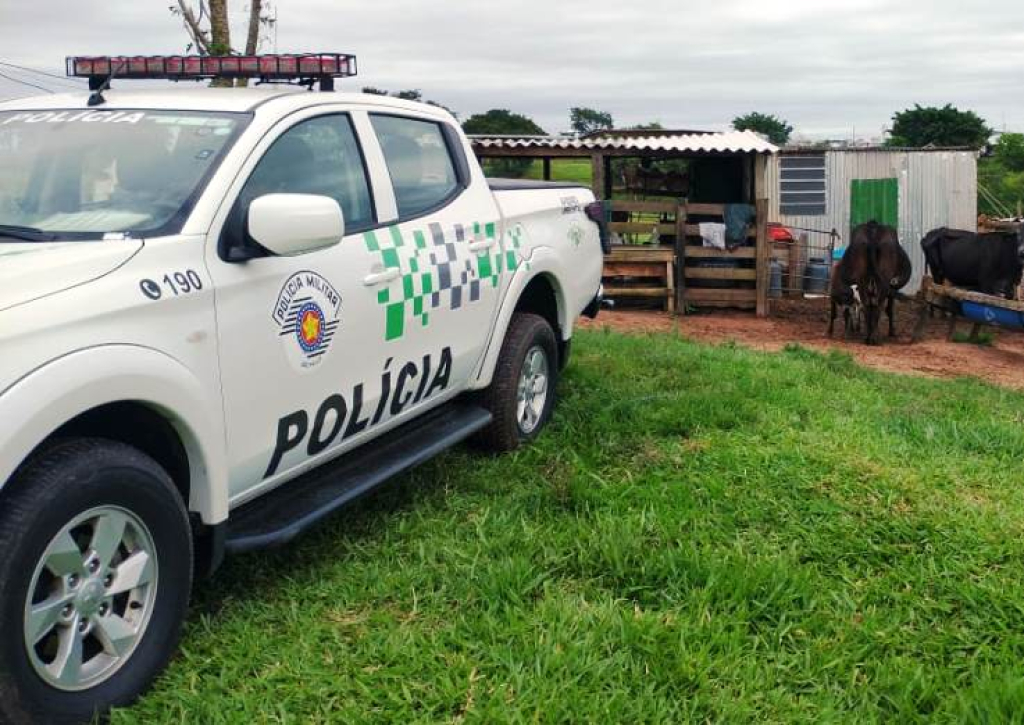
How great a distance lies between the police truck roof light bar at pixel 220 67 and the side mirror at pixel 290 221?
1.41 m

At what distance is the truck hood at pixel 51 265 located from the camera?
269 cm

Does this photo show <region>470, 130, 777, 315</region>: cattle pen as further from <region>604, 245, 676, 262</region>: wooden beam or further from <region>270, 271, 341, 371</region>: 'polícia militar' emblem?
<region>270, 271, 341, 371</region>: 'polícia militar' emblem

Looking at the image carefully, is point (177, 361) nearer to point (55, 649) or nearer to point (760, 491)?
point (55, 649)

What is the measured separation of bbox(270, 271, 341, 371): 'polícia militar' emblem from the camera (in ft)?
11.4

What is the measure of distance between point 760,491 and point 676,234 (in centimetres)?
1250

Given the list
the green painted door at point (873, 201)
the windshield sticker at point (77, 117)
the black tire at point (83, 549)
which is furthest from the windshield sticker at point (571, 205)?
the green painted door at point (873, 201)

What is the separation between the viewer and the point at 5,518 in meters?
2.54

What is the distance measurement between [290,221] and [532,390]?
271 centimetres

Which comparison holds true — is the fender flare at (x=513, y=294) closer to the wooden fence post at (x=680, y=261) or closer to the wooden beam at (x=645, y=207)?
the wooden beam at (x=645, y=207)

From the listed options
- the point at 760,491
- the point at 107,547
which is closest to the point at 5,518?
the point at 107,547

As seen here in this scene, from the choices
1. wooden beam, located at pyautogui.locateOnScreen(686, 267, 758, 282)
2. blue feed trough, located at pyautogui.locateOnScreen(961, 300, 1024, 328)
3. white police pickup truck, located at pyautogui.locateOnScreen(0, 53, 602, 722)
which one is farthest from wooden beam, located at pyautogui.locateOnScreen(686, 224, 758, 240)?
white police pickup truck, located at pyautogui.locateOnScreen(0, 53, 602, 722)

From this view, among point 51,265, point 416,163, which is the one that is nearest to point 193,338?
point 51,265

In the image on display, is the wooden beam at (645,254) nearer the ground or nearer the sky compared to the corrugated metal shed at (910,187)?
nearer the ground

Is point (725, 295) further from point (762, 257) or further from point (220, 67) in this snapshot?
point (220, 67)
